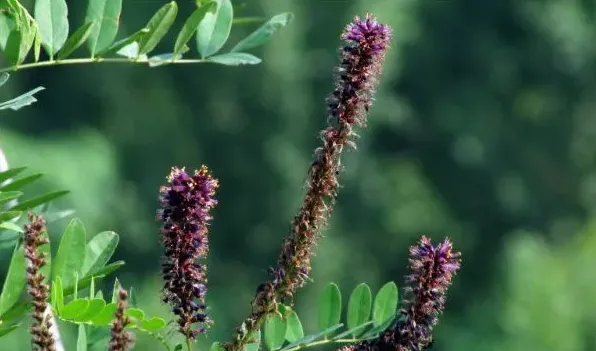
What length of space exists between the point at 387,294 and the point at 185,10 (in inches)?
847

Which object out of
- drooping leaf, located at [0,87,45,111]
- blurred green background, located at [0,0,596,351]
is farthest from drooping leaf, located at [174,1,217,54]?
blurred green background, located at [0,0,596,351]

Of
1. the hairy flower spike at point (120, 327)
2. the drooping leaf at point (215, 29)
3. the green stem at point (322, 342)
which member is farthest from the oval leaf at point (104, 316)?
the drooping leaf at point (215, 29)

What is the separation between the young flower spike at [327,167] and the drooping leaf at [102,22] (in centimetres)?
48

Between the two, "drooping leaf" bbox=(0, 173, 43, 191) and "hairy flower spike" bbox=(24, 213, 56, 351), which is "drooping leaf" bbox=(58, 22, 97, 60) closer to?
"drooping leaf" bbox=(0, 173, 43, 191)

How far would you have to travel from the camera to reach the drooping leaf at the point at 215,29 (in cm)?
268

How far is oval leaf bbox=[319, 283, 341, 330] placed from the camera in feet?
8.15

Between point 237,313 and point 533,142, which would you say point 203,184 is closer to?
point 237,313

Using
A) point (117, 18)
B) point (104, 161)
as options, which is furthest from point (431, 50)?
point (117, 18)

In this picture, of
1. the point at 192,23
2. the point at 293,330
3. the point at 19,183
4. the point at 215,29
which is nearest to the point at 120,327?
the point at 19,183

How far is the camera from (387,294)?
2412 mm

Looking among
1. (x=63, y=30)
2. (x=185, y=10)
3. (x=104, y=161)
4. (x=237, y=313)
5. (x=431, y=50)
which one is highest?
(x=431, y=50)

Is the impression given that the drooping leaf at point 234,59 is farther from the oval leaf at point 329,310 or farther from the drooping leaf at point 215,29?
the oval leaf at point 329,310

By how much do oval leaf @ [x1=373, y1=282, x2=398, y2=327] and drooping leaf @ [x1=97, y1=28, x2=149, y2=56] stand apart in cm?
44

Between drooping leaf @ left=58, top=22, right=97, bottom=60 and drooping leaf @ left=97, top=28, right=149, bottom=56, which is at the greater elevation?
drooping leaf @ left=97, top=28, right=149, bottom=56
